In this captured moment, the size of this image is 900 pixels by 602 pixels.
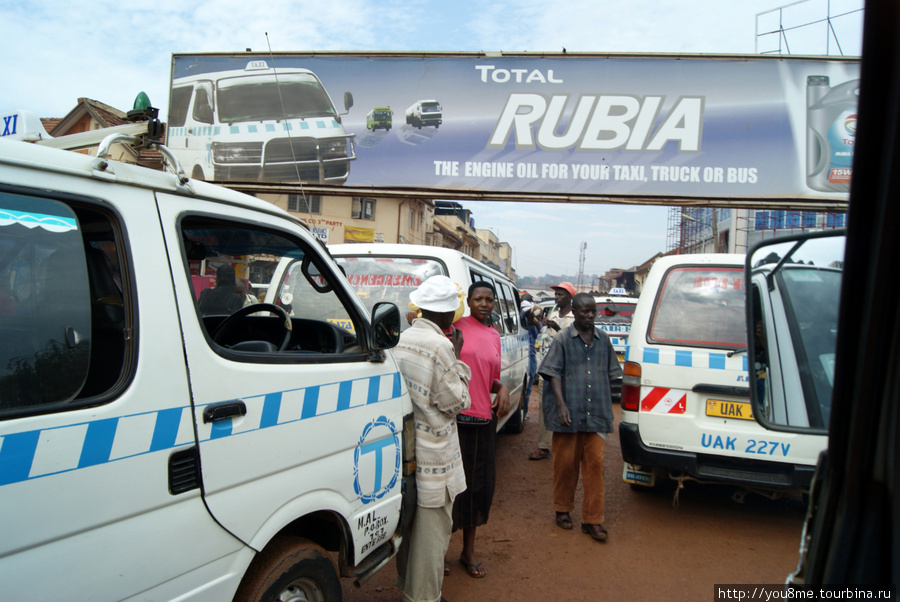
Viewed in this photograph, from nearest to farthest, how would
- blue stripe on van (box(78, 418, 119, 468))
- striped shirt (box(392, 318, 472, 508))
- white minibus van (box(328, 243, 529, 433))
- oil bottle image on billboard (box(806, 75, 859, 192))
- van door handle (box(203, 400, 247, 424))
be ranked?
1. blue stripe on van (box(78, 418, 119, 468))
2. van door handle (box(203, 400, 247, 424))
3. striped shirt (box(392, 318, 472, 508))
4. white minibus van (box(328, 243, 529, 433))
5. oil bottle image on billboard (box(806, 75, 859, 192))

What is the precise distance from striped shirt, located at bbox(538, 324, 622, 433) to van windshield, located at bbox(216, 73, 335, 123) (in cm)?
977

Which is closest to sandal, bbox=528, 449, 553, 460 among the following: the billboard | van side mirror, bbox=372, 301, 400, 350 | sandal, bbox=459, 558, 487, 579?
sandal, bbox=459, 558, 487, 579

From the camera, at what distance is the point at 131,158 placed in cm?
223

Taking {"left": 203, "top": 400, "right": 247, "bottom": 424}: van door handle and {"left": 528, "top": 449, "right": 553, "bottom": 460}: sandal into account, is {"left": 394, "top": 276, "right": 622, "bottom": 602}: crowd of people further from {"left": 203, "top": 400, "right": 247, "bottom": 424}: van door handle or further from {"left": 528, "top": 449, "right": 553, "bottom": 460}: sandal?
{"left": 528, "top": 449, "right": 553, "bottom": 460}: sandal

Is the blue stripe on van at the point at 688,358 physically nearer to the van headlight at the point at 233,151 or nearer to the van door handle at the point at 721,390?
the van door handle at the point at 721,390

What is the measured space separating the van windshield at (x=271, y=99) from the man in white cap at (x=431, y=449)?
10660mm

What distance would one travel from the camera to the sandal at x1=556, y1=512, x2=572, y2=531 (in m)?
4.34

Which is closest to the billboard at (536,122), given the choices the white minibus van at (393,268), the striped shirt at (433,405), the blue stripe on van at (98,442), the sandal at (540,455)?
the sandal at (540,455)

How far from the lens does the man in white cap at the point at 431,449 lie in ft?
9.25

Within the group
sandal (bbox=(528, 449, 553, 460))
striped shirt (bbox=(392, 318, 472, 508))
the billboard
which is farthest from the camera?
the billboard

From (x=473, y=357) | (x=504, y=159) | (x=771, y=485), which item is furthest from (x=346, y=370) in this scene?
(x=504, y=159)

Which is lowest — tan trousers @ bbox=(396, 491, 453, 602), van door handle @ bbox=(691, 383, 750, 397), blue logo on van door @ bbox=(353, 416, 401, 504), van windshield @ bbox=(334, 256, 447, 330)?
tan trousers @ bbox=(396, 491, 453, 602)

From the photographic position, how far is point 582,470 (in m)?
4.20

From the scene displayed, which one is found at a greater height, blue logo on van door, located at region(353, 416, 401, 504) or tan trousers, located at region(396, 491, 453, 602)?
blue logo on van door, located at region(353, 416, 401, 504)
